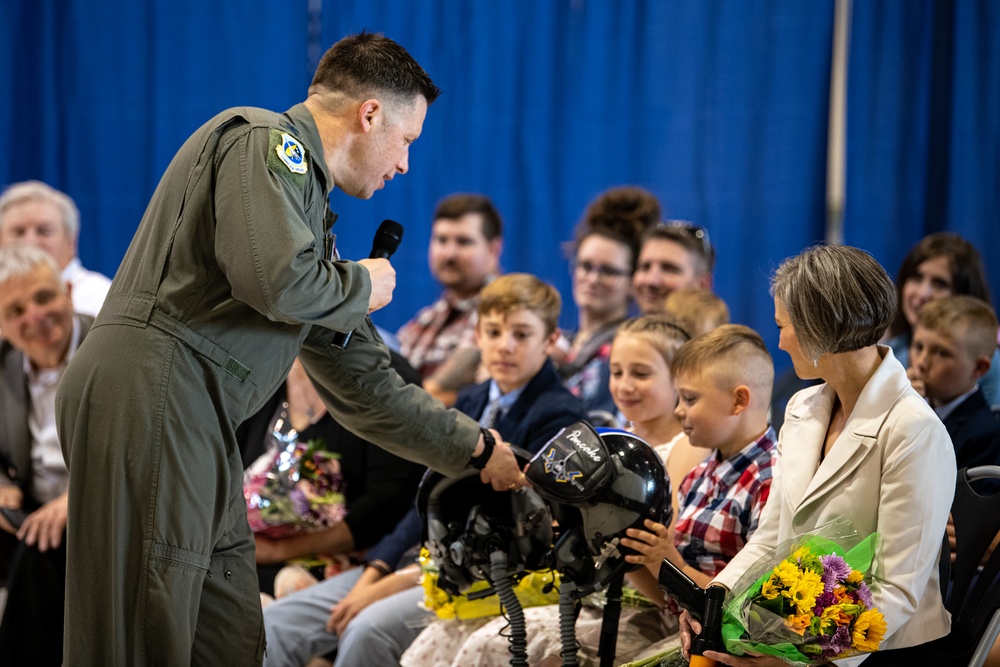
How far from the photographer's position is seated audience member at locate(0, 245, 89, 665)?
→ 150 inches

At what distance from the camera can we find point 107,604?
2.26 meters

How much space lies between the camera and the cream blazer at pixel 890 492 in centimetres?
213

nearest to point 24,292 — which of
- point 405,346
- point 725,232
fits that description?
point 405,346

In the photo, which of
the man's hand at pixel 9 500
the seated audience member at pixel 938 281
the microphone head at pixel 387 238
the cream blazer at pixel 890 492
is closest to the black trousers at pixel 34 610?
the man's hand at pixel 9 500

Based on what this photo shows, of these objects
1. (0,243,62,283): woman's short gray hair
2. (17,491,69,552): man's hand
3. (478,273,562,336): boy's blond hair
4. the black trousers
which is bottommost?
the black trousers

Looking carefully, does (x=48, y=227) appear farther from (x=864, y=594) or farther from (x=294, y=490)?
(x=864, y=594)

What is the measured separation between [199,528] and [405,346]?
2.93 m

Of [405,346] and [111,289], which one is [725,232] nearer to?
[405,346]

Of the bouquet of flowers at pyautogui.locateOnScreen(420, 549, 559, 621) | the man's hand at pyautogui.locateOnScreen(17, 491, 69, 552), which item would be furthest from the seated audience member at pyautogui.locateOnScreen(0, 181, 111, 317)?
the bouquet of flowers at pyautogui.locateOnScreen(420, 549, 559, 621)

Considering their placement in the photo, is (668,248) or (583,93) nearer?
(668,248)

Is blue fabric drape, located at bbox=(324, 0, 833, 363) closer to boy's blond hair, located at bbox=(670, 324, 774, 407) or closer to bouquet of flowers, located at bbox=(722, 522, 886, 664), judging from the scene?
boy's blond hair, located at bbox=(670, 324, 774, 407)

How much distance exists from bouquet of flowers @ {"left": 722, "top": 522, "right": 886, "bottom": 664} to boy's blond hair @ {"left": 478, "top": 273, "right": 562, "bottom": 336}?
1618mm

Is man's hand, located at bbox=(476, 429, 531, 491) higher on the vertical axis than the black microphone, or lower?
lower

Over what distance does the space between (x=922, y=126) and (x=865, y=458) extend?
355cm
